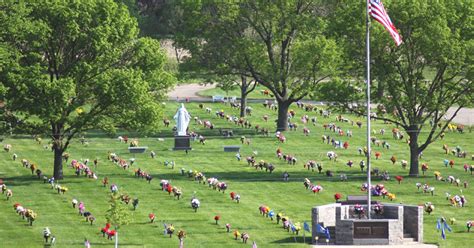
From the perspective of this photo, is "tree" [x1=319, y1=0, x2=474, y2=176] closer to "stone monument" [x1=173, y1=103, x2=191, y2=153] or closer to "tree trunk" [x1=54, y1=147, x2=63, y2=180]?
"stone monument" [x1=173, y1=103, x2=191, y2=153]

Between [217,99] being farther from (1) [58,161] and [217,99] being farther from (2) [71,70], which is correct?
(1) [58,161]

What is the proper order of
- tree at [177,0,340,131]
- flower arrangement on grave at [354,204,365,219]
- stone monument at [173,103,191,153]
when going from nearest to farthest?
flower arrangement on grave at [354,204,365,219] → stone monument at [173,103,191,153] → tree at [177,0,340,131]

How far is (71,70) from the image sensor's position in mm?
101125

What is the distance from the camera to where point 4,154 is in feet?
366

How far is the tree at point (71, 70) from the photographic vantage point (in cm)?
9850

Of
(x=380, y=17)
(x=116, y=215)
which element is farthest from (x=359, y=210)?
(x=116, y=215)

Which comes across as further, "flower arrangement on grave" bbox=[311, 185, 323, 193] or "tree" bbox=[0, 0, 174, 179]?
"tree" bbox=[0, 0, 174, 179]

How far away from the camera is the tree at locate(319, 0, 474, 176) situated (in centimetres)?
10388

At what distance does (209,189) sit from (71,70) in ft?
Result: 40.4

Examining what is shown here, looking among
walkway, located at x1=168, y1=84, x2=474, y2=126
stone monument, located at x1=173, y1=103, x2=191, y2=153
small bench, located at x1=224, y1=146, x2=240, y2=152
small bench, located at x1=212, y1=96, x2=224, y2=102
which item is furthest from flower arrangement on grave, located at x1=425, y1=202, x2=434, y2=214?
small bench, located at x1=212, y1=96, x2=224, y2=102

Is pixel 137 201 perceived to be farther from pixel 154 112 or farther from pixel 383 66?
pixel 383 66

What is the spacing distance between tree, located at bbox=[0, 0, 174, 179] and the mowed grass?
3.87 meters

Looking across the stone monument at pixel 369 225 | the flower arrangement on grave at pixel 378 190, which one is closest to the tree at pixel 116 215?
the stone monument at pixel 369 225

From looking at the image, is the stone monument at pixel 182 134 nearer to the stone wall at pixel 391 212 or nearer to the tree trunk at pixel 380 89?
the tree trunk at pixel 380 89
